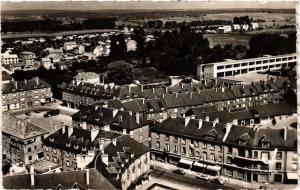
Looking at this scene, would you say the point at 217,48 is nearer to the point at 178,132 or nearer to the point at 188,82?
the point at 178,132

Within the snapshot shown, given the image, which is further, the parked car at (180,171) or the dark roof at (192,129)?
the dark roof at (192,129)

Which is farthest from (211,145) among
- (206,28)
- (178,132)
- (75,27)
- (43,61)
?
(43,61)

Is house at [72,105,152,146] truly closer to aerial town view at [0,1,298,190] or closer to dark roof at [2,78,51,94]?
aerial town view at [0,1,298,190]

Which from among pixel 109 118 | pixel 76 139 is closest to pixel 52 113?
pixel 109 118

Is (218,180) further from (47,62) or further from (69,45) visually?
(47,62)

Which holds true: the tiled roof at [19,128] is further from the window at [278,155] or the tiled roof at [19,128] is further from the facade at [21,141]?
the window at [278,155]

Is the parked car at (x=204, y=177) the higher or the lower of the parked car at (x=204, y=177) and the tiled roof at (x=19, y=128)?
the lower

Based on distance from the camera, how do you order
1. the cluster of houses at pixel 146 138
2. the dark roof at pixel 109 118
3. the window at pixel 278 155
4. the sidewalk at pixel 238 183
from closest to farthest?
the sidewalk at pixel 238 183 → the cluster of houses at pixel 146 138 → the window at pixel 278 155 → the dark roof at pixel 109 118

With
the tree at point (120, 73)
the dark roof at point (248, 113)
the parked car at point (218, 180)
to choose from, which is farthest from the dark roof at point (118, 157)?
the dark roof at point (248, 113)
